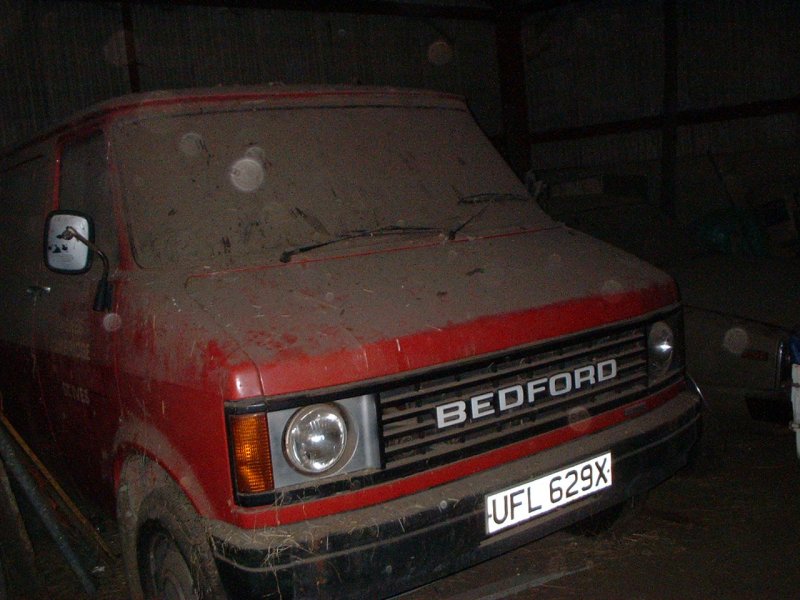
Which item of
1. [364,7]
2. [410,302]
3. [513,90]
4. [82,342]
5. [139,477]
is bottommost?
[139,477]

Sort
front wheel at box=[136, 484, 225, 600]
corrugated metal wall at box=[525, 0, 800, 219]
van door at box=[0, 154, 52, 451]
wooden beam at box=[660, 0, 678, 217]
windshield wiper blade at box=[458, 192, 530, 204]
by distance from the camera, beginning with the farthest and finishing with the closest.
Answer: wooden beam at box=[660, 0, 678, 217] < corrugated metal wall at box=[525, 0, 800, 219] < van door at box=[0, 154, 52, 451] < windshield wiper blade at box=[458, 192, 530, 204] < front wheel at box=[136, 484, 225, 600]

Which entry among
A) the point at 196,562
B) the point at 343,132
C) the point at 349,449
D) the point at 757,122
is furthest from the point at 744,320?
the point at 757,122

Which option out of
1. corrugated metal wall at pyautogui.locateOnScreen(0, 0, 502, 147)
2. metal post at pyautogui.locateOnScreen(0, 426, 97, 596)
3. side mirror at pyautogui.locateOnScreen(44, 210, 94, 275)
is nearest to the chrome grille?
side mirror at pyautogui.locateOnScreen(44, 210, 94, 275)

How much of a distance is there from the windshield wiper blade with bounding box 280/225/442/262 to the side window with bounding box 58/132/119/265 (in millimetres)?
660

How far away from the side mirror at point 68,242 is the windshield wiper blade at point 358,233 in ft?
2.43

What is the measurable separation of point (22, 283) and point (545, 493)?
2.75 metres

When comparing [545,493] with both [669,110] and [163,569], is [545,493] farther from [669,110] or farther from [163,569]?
[669,110]

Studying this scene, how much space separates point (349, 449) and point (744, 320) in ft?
9.63

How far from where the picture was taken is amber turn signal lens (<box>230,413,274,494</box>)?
225 cm

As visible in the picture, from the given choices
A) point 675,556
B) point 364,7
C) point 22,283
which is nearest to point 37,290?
point 22,283

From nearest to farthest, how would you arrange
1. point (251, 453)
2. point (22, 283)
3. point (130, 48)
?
point (251, 453)
point (22, 283)
point (130, 48)

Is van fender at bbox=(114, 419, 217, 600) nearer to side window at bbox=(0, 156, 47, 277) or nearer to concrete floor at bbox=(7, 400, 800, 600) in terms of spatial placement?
concrete floor at bbox=(7, 400, 800, 600)

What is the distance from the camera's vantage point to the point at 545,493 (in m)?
2.61

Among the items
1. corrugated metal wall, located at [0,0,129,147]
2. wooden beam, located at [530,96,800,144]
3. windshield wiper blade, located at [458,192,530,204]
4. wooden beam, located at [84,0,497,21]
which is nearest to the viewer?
windshield wiper blade, located at [458,192,530,204]
